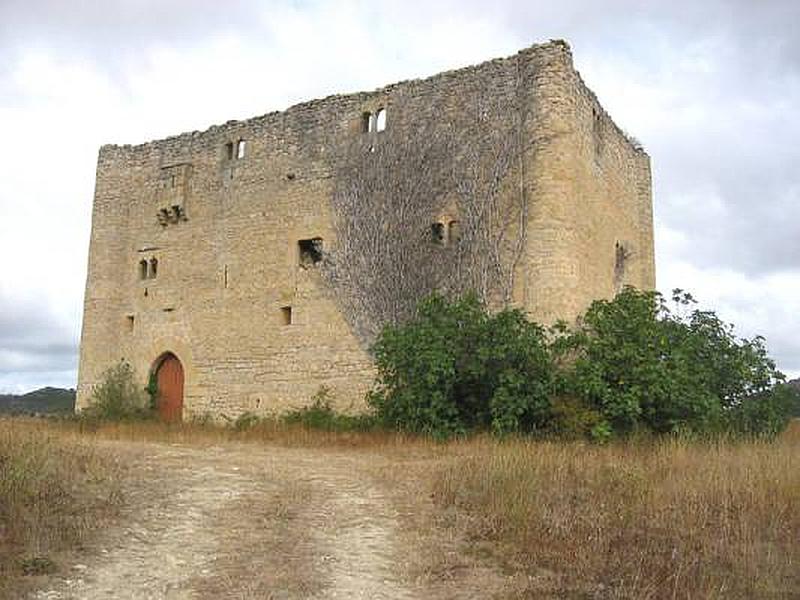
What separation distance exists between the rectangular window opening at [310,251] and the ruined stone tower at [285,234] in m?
0.04

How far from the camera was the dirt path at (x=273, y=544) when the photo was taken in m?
5.43

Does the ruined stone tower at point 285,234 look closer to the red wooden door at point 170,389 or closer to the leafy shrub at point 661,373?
the red wooden door at point 170,389

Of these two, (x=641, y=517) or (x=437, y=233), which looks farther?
(x=437, y=233)

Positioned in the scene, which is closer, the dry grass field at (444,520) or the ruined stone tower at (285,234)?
the dry grass field at (444,520)

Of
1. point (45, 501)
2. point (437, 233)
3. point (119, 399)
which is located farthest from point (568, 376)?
point (119, 399)

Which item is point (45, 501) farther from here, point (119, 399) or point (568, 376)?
point (119, 399)

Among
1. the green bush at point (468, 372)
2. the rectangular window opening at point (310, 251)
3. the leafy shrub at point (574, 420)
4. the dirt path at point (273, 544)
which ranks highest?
the rectangular window opening at point (310, 251)

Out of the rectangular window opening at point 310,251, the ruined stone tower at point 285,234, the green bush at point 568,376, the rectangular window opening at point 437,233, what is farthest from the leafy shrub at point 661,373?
the rectangular window opening at point 310,251

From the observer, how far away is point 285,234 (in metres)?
17.4

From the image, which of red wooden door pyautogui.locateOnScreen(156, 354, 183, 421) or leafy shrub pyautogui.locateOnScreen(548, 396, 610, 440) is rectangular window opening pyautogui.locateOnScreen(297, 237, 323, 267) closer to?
red wooden door pyautogui.locateOnScreen(156, 354, 183, 421)

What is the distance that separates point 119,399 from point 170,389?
3.75 ft

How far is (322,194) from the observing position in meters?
17.0

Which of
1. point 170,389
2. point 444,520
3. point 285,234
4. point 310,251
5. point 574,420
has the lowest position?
point 444,520

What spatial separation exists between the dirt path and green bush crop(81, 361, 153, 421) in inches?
357
